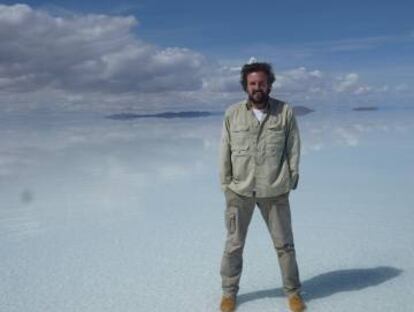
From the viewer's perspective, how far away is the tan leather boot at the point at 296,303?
4.05 meters

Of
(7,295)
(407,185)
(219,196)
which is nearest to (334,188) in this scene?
(407,185)

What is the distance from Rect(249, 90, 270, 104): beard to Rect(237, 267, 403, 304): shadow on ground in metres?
1.55

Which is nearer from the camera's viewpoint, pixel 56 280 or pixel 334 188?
pixel 56 280

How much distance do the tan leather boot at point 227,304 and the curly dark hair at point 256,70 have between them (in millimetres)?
1529

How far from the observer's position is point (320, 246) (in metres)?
5.84

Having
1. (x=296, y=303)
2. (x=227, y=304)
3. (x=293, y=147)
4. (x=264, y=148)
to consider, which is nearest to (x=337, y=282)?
(x=296, y=303)

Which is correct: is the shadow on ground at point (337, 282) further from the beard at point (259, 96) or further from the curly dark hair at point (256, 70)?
the curly dark hair at point (256, 70)

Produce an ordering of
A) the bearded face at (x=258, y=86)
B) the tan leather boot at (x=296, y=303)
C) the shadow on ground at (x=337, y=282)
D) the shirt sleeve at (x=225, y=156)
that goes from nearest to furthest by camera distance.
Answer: the bearded face at (x=258, y=86) < the shirt sleeve at (x=225, y=156) < the tan leather boot at (x=296, y=303) < the shadow on ground at (x=337, y=282)

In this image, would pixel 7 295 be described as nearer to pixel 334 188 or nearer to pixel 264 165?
pixel 264 165

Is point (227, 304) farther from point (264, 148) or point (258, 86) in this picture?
point (258, 86)

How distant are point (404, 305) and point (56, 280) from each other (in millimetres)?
2821

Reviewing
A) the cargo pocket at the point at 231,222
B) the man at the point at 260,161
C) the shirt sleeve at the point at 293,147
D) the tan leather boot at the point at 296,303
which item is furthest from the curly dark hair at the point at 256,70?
the tan leather boot at the point at 296,303

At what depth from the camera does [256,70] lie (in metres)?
3.77

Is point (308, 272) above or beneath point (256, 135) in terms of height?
beneath
